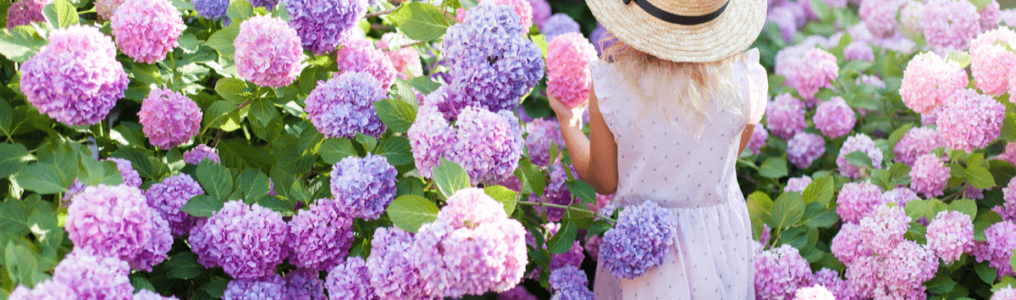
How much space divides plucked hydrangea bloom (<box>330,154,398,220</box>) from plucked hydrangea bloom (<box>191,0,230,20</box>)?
28.0 inches

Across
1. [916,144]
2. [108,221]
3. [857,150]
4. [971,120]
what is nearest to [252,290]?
[108,221]

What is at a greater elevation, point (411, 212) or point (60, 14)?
point (60, 14)

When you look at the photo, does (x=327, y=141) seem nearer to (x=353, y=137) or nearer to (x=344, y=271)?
(x=353, y=137)

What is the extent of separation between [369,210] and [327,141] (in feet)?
0.68

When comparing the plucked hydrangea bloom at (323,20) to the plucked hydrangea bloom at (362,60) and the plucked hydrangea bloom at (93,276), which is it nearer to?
the plucked hydrangea bloom at (362,60)

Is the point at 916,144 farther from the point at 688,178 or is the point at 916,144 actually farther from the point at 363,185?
the point at 363,185

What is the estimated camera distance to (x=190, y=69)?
5.98ft

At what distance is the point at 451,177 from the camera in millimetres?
1284

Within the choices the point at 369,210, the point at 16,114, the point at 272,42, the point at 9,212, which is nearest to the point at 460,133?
the point at 369,210

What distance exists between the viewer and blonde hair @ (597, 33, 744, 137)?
5.48ft

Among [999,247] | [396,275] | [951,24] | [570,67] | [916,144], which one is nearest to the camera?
[396,275]

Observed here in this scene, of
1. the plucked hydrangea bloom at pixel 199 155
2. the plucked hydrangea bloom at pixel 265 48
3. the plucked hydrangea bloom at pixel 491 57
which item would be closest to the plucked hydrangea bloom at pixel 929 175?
the plucked hydrangea bloom at pixel 491 57

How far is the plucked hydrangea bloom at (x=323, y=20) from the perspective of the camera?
157 cm

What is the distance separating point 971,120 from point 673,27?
1.06 meters
